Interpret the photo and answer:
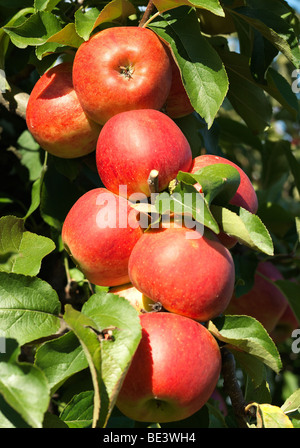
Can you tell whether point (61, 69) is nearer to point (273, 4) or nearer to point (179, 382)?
point (273, 4)

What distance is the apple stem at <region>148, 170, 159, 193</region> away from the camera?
0.80 meters

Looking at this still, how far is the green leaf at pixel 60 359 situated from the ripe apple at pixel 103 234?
0.13 m

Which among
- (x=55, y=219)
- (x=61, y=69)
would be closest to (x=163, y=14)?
(x=61, y=69)

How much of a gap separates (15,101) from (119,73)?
11.7 inches

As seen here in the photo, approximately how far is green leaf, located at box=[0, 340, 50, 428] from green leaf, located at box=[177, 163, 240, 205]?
1.06 feet

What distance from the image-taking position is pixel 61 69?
0.98 metres

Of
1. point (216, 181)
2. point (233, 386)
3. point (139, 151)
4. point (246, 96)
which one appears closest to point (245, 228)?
point (216, 181)

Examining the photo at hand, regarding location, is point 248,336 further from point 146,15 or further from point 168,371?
point 146,15

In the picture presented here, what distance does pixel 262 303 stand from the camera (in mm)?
1358

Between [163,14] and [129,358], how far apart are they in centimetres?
60

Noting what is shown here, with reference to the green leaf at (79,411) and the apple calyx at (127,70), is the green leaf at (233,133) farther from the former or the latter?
the green leaf at (79,411)

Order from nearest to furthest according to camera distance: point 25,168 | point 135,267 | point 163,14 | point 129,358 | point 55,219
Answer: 1. point 129,358
2. point 135,267
3. point 163,14
4. point 55,219
5. point 25,168

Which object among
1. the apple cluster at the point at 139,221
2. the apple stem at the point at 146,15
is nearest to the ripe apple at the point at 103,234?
the apple cluster at the point at 139,221

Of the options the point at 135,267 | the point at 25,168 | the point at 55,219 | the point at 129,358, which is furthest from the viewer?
the point at 25,168
